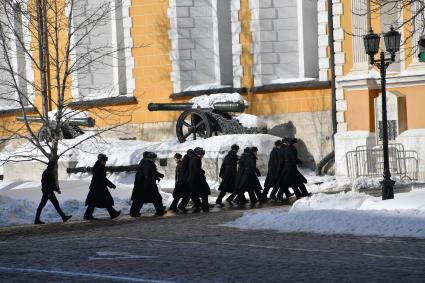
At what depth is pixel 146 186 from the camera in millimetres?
26656

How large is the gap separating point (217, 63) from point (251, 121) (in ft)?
15.8

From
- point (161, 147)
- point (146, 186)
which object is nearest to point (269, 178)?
point (146, 186)

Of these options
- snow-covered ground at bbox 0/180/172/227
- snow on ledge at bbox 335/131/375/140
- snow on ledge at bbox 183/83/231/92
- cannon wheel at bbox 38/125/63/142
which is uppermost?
snow on ledge at bbox 183/83/231/92

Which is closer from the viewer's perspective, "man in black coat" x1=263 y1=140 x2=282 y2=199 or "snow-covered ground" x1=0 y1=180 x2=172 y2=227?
"snow-covered ground" x1=0 y1=180 x2=172 y2=227

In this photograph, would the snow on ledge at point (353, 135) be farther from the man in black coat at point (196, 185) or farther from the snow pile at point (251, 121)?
the man in black coat at point (196, 185)

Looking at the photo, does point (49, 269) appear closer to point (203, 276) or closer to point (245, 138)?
point (203, 276)

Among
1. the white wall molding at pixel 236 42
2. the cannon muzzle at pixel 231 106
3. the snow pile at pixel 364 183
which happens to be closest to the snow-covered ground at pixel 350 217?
the snow pile at pixel 364 183

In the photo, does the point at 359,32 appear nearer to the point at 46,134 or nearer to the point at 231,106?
the point at 231,106

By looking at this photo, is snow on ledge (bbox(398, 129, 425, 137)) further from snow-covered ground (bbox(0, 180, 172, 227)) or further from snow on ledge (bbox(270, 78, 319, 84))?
snow-covered ground (bbox(0, 180, 172, 227))

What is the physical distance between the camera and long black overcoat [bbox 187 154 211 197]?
89.8ft

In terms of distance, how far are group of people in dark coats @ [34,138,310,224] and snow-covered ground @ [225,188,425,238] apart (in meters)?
3.77

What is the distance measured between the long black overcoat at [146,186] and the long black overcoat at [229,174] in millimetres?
2742

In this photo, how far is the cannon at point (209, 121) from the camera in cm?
3754

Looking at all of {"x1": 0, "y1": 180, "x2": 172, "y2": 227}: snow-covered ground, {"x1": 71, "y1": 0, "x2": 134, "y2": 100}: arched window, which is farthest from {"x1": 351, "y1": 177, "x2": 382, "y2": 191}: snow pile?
{"x1": 71, "y1": 0, "x2": 134, "y2": 100}: arched window
